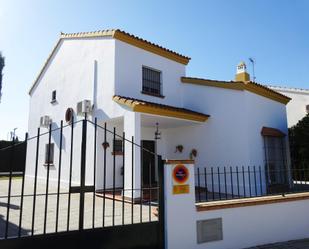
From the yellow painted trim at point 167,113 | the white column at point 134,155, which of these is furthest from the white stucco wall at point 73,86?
the yellow painted trim at point 167,113

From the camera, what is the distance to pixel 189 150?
41.0ft

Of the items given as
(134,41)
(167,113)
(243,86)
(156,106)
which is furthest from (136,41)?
(243,86)

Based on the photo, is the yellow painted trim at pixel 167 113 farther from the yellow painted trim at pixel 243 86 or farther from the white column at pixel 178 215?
the white column at pixel 178 215

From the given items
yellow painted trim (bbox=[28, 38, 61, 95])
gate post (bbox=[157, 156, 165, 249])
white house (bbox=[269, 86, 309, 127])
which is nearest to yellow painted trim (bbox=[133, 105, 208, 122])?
gate post (bbox=[157, 156, 165, 249])

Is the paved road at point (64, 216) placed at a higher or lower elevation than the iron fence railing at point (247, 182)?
lower

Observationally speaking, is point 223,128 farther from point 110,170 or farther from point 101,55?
point 101,55

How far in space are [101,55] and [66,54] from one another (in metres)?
3.39

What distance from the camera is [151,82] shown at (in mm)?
12352

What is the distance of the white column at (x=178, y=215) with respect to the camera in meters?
4.85

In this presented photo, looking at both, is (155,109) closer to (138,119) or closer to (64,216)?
(138,119)

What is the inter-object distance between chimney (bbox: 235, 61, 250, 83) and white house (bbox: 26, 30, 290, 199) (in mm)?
50

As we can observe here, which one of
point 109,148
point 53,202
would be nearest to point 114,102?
point 109,148

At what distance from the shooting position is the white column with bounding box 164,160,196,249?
4.85 meters

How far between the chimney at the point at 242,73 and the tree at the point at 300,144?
315 cm
